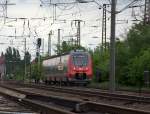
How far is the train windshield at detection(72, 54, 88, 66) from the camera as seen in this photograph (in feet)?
185

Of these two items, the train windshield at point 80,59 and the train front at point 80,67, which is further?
the train windshield at point 80,59

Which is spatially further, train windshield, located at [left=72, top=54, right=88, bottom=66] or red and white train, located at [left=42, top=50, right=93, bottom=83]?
train windshield, located at [left=72, top=54, right=88, bottom=66]

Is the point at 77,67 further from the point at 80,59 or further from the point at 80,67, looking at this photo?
the point at 80,59

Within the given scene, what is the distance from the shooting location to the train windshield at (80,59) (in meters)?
56.4

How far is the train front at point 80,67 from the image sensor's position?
5619 cm

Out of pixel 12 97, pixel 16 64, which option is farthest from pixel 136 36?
pixel 16 64

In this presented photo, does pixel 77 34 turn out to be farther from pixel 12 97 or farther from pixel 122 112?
pixel 122 112

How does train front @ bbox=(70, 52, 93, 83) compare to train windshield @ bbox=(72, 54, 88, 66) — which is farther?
train windshield @ bbox=(72, 54, 88, 66)

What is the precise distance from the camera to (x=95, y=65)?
71.4 m

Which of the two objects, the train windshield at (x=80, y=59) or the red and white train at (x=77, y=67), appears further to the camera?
the train windshield at (x=80, y=59)

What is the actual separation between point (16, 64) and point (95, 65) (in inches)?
4347

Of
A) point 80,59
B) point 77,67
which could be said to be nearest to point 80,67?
point 77,67

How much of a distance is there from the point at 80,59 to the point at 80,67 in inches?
34.5

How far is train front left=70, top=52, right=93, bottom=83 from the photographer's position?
56.2 meters
